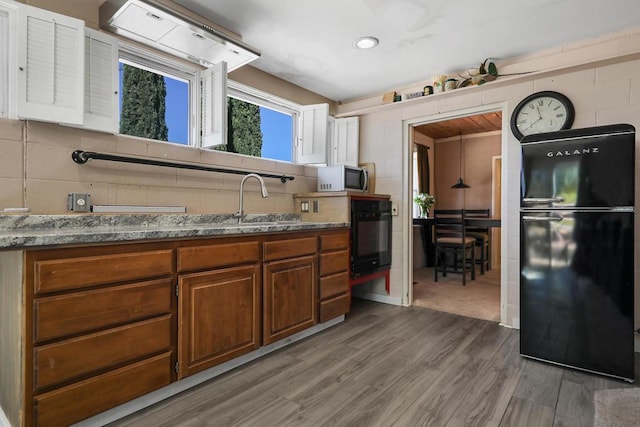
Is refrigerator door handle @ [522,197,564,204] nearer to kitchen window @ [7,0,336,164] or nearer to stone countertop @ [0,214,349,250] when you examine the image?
stone countertop @ [0,214,349,250]

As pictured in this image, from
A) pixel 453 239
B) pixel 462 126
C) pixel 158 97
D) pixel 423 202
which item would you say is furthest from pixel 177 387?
pixel 462 126

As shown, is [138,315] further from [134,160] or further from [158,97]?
[158,97]

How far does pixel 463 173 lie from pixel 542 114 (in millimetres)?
3526

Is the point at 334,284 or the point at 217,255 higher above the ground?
the point at 217,255

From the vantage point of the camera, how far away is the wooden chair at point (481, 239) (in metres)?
5.23

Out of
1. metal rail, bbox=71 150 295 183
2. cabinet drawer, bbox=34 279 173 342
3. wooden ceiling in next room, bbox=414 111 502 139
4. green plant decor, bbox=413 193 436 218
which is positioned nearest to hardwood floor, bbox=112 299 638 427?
cabinet drawer, bbox=34 279 173 342

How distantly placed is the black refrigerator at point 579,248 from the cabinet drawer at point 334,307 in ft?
4.42

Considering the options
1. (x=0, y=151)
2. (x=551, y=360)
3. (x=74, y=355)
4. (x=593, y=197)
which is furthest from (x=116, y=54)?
(x=551, y=360)

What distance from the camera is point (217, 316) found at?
1.88 meters

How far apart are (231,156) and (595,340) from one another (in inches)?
113

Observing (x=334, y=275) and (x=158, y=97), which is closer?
(x=158, y=97)

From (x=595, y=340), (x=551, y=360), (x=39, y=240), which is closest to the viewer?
(x=39, y=240)

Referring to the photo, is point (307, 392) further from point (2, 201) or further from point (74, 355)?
point (2, 201)

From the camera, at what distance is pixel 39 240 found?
4.16 ft
